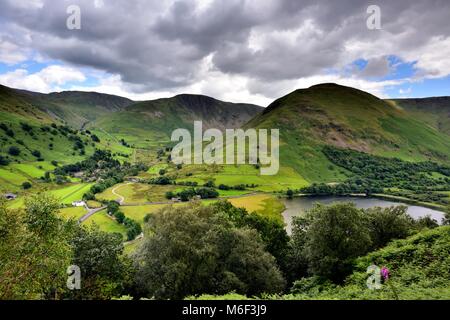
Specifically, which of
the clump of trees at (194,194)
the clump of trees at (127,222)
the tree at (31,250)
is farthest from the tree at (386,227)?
the clump of trees at (194,194)

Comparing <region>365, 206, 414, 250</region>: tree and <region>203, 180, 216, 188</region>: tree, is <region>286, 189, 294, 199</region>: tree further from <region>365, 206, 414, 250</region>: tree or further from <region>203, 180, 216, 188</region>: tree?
<region>365, 206, 414, 250</region>: tree

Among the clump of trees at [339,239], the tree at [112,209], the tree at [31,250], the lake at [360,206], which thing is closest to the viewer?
the tree at [31,250]

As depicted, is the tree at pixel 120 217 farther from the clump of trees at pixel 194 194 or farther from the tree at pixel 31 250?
the tree at pixel 31 250

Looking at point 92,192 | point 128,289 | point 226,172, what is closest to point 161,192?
point 92,192

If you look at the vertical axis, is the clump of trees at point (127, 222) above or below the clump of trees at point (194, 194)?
below

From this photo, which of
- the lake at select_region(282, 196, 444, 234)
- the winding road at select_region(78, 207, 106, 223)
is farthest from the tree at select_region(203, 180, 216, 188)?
the winding road at select_region(78, 207, 106, 223)

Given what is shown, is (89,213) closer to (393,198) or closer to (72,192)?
(72,192)
